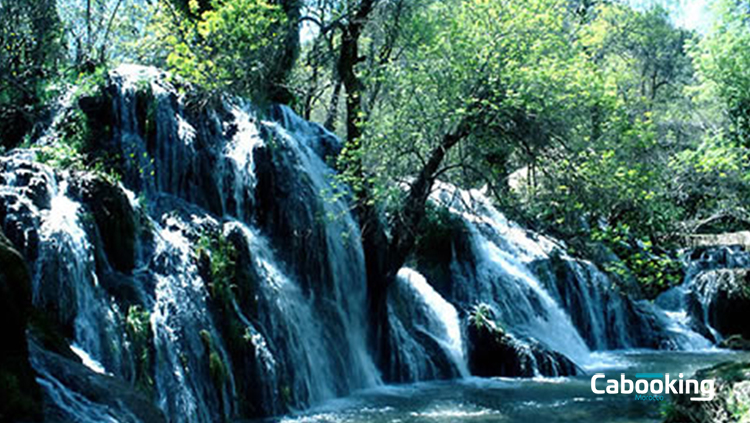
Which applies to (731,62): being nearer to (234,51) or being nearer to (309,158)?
(309,158)

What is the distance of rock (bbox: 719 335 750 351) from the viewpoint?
23.7 meters

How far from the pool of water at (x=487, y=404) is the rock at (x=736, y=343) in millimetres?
9954

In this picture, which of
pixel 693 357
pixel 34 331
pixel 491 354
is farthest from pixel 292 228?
pixel 693 357

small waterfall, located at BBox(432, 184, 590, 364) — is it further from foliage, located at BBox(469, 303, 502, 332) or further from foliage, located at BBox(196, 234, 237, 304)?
foliage, located at BBox(196, 234, 237, 304)

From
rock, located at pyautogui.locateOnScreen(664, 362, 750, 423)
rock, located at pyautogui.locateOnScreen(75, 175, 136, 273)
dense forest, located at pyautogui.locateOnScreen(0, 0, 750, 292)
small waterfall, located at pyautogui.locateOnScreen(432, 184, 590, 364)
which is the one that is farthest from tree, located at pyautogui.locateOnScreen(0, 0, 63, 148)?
rock, located at pyautogui.locateOnScreen(664, 362, 750, 423)

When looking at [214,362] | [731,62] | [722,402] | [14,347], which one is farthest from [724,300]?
[14,347]

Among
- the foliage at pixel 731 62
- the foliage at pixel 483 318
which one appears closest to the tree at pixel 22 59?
the foliage at pixel 483 318

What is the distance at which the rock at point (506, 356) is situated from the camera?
54.1 feet

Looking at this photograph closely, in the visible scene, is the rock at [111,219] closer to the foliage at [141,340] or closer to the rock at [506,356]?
the foliage at [141,340]

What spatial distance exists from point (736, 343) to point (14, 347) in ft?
75.9

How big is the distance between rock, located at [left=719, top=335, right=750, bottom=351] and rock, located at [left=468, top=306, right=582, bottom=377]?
31.3 ft

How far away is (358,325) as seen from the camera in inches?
586

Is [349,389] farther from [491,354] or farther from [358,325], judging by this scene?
[491,354]

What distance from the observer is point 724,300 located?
25.1m
